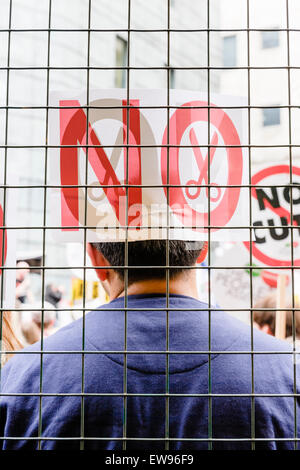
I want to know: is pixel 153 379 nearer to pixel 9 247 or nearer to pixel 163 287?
pixel 163 287

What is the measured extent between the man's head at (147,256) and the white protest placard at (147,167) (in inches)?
7.2

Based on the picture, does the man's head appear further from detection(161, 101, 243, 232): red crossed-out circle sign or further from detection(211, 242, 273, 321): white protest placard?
detection(211, 242, 273, 321): white protest placard

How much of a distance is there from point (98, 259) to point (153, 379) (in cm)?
37

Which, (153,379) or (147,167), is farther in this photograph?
(153,379)

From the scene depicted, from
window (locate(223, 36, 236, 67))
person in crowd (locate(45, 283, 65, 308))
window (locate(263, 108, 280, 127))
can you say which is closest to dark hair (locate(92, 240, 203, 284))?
person in crowd (locate(45, 283, 65, 308))

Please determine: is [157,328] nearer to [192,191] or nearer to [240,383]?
[240,383]

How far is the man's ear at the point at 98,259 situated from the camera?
1.37 metres

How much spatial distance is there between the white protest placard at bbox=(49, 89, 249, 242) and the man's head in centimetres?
18

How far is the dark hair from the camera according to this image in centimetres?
124

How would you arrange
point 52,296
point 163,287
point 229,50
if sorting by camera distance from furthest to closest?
point 229,50 → point 52,296 → point 163,287

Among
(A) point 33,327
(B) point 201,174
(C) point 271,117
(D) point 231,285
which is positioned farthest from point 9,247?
(C) point 271,117

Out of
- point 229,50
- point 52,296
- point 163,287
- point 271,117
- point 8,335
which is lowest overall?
point 8,335

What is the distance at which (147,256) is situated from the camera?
1.25 metres
